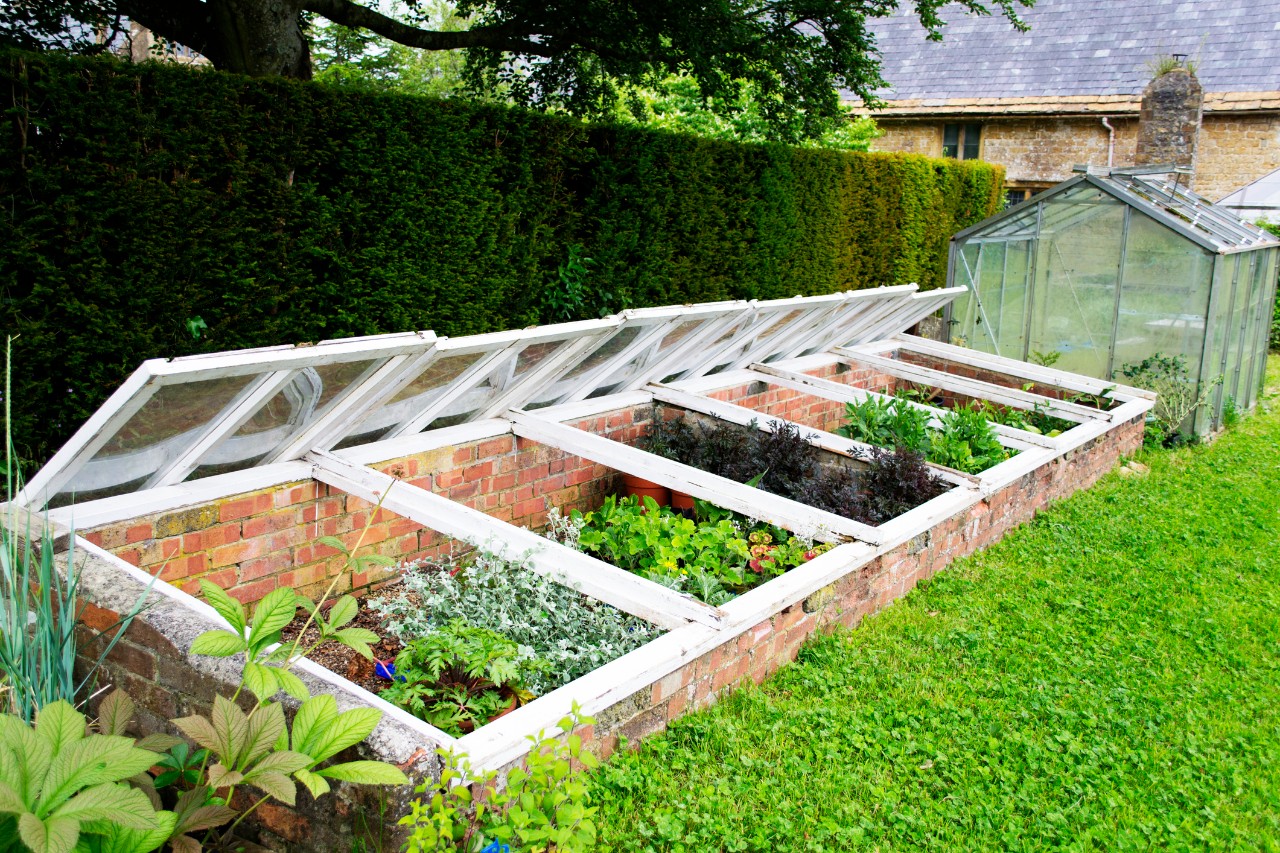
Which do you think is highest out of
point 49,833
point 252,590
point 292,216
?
point 292,216

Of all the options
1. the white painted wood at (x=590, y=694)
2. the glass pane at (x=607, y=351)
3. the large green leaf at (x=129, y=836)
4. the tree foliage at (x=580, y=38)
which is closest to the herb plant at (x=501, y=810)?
the white painted wood at (x=590, y=694)

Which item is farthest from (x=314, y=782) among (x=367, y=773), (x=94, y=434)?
(x=94, y=434)

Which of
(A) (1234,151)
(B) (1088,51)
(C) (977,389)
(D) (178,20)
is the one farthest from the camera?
(B) (1088,51)

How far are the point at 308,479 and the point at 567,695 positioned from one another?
6.51 feet

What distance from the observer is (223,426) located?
4.09 metres

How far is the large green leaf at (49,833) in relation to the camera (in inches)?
79.1

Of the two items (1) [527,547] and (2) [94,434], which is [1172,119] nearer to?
(1) [527,547]

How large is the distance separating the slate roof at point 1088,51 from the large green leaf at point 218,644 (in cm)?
1951

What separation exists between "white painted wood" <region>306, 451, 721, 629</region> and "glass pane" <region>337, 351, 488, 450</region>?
0.34 metres

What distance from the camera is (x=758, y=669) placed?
13.8ft

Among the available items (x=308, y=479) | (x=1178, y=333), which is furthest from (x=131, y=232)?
(x=1178, y=333)

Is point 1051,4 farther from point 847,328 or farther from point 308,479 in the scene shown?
point 308,479

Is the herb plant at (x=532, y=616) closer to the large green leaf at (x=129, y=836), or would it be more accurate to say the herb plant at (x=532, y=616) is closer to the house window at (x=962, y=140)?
the large green leaf at (x=129, y=836)

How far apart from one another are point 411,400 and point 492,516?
786mm
